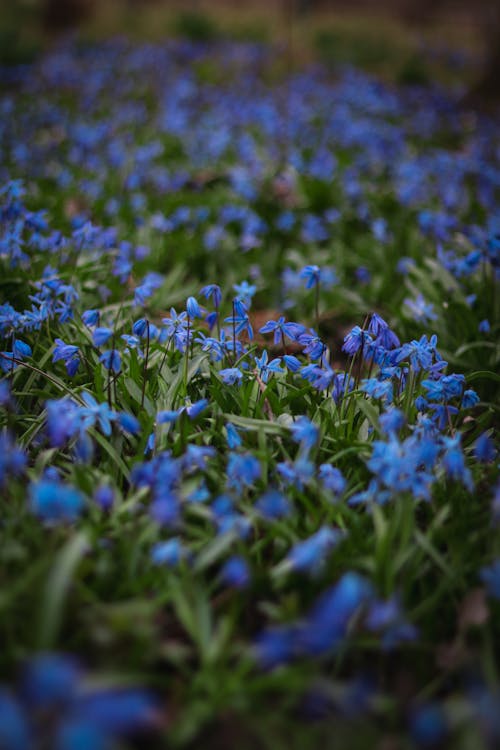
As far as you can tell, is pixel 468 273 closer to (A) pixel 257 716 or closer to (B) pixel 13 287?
(B) pixel 13 287

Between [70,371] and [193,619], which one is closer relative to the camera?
[193,619]

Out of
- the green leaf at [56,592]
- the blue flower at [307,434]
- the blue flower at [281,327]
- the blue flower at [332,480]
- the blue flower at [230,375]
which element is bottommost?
the green leaf at [56,592]

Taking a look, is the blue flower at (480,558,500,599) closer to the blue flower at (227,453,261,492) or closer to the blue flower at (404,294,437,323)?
the blue flower at (227,453,261,492)

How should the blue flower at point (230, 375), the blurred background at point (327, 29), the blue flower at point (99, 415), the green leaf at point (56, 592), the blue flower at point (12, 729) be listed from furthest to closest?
the blurred background at point (327, 29) → the blue flower at point (230, 375) → the blue flower at point (99, 415) → the green leaf at point (56, 592) → the blue flower at point (12, 729)

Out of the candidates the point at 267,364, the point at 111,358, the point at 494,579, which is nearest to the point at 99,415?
the point at 111,358

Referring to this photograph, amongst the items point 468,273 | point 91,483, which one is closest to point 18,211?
point 91,483

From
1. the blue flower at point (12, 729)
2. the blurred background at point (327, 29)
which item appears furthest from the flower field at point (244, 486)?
the blurred background at point (327, 29)

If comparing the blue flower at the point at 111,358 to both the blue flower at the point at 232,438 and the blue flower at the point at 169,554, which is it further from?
the blue flower at the point at 169,554

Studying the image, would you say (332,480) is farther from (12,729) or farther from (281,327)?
(12,729)
